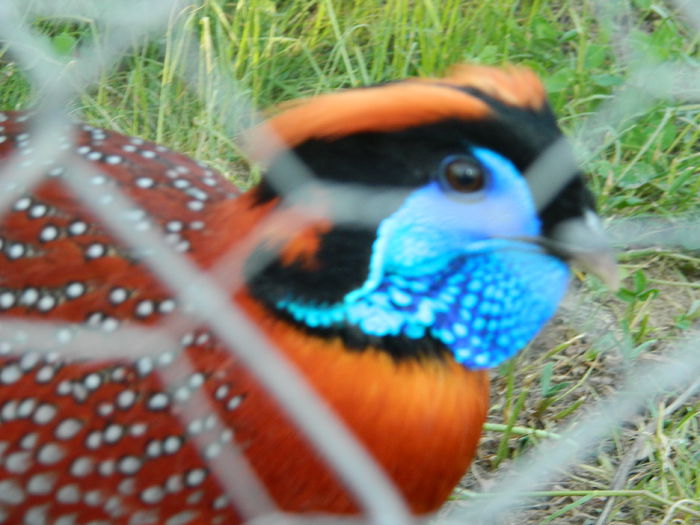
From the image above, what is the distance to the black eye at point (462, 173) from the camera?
3.95ft

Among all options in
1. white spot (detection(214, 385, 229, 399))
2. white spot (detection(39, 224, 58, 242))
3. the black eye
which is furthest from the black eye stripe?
white spot (detection(39, 224, 58, 242))

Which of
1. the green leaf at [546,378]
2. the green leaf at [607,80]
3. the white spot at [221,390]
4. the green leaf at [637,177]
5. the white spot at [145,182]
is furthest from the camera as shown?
the green leaf at [607,80]

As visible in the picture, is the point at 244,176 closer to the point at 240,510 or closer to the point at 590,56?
the point at 590,56

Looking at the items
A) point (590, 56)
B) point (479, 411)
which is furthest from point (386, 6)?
point (479, 411)

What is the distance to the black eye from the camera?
3.95 ft

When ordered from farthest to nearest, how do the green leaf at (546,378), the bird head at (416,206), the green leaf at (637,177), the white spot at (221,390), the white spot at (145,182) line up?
the green leaf at (637,177) < the green leaf at (546,378) < the white spot at (145,182) < the white spot at (221,390) < the bird head at (416,206)

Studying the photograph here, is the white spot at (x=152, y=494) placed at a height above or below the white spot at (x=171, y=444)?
below

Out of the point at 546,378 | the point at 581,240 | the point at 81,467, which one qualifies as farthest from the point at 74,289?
the point at 546,378

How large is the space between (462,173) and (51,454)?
70cm

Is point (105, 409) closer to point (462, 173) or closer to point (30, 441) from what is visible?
point (30, 441)

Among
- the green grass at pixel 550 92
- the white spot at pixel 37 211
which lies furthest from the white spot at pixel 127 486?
the green grass at pixel 550 92

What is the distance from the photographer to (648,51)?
91.3 inches

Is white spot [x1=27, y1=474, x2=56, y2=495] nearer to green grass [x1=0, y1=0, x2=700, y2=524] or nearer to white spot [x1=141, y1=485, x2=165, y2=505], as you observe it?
white spot [x1=141, y1=485, x2=165, y2=505]

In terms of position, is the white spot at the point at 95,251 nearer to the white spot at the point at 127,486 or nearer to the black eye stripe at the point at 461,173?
the white spot at the point at 127,486
